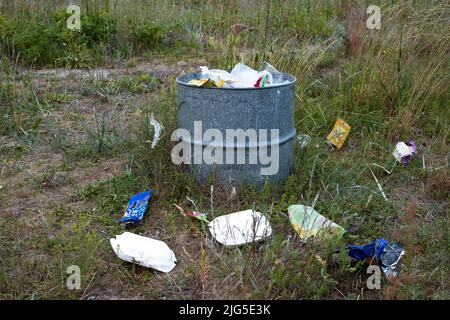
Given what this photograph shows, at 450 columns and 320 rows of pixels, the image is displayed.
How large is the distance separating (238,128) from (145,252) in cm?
88

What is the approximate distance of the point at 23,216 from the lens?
3170 mm

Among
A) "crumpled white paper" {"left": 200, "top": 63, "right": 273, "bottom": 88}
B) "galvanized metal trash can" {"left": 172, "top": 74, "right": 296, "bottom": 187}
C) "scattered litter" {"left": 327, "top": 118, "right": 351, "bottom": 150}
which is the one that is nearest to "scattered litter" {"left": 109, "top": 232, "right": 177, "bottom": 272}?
"galvanized metal trash can" {"left": 172, "top": 74, "right": 296, "bottom": 187}

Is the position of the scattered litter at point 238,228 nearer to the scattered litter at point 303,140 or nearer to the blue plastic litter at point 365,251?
the blue plastic litter at point 365,251

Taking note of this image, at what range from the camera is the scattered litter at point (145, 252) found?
2715mm

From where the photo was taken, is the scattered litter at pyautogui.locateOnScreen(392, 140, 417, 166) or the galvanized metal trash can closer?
the galvanized metal trash can

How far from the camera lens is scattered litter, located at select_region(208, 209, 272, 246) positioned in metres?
2.82

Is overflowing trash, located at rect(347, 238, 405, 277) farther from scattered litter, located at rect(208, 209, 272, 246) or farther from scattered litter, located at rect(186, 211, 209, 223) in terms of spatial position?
scattered litter, located at rect(186, 211, 209, 223)

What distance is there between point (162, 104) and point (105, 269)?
1677 mm

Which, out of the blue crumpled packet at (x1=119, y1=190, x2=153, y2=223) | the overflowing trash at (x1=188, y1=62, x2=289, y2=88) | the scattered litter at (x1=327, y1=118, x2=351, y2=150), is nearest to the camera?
the blue crumpled packet at (x1=119, y1=190, x2=153, y2=223)

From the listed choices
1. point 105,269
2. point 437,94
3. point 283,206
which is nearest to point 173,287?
point 105,269

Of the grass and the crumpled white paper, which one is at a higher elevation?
the crumpled white paper

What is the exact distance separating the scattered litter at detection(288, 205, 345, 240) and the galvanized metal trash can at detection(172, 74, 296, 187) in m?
0.32

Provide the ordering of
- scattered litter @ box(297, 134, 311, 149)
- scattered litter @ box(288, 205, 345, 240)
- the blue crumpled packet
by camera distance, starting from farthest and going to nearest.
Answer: scattered litter @ box(297, 134, 311, 149) < the blue crumpled packet < scattered litter @ box(288, 205, 345, 240)

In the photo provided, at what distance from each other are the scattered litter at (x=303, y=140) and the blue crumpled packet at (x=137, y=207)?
1095 mm
